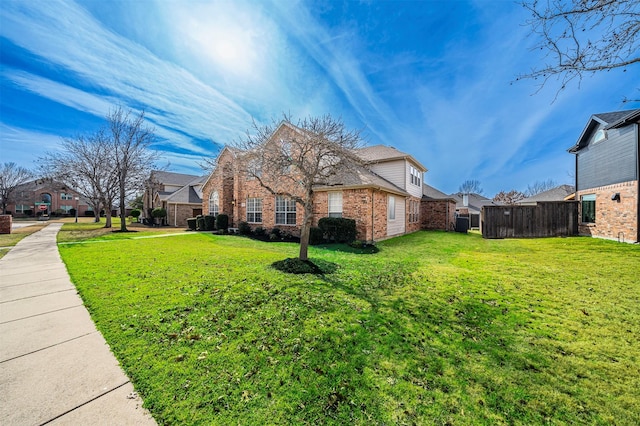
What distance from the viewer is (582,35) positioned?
418 cm

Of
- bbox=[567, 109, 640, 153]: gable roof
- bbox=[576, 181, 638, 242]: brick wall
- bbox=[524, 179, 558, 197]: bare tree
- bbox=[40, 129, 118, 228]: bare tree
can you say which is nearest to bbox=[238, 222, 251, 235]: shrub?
bbox=[40, 129, 118, 228]: bare tree

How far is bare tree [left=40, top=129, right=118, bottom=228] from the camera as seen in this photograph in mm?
21219

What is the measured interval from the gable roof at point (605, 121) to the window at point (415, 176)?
30.9 feet

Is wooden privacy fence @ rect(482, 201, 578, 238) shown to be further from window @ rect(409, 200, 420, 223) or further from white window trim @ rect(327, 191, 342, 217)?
white window trim @ rect(327, 191, 342, 217)

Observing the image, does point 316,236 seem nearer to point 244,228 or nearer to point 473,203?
point 244,228

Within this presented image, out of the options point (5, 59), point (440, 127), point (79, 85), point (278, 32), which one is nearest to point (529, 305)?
point (278, 32)

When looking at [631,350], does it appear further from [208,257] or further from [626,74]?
[208,257]

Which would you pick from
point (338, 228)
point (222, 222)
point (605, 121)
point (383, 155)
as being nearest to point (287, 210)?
point (338, 228)

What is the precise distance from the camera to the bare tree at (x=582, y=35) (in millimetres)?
3916

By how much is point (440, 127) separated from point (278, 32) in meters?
14.2

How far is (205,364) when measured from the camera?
294cm

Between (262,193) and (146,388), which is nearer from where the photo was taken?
(146,388)

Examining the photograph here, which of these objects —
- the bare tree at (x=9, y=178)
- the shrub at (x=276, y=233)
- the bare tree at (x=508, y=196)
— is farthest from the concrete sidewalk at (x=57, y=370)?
the bare tree at (x=508, y=196)

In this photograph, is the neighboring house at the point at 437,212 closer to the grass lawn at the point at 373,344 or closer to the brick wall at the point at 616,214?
the brick wall at the point at 616,214
